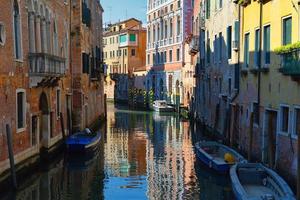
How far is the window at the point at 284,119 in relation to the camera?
10625 mm

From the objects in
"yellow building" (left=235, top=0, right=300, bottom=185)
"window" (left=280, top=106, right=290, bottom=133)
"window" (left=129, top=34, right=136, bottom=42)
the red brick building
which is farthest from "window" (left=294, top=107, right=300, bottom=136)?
"window" (left=129, top=34, right=136, bottom=42)

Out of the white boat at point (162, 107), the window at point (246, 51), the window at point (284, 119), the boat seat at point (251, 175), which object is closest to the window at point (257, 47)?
the window at point (246, 51)

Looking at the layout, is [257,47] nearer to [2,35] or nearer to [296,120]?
[296,120]

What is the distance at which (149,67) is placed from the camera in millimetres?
46000

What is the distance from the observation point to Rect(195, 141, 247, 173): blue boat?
1238cm

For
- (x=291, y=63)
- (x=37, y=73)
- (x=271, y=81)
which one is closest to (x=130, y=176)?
(x=37, y=73)

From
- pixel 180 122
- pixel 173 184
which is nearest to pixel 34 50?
pixel 173 184

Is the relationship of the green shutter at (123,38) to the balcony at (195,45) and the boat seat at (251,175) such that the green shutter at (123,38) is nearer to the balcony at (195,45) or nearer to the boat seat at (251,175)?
the balcony at (195,45)

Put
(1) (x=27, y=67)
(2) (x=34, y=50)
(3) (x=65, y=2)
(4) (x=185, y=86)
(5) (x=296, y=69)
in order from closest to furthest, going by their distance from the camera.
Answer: (5) (x=296, y=69)
(1) (x=27, y=67)
(2) (x=34, y=50)
(3) (x=65, y=2)
(4) (x=185, y=86)

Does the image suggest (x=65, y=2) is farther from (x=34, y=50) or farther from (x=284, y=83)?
(x=284, y=83)

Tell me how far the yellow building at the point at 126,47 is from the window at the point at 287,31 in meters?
39.7

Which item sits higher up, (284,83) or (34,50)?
(34,50)

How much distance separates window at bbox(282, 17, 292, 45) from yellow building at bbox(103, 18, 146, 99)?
130ft

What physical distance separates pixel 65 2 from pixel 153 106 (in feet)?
66.5
